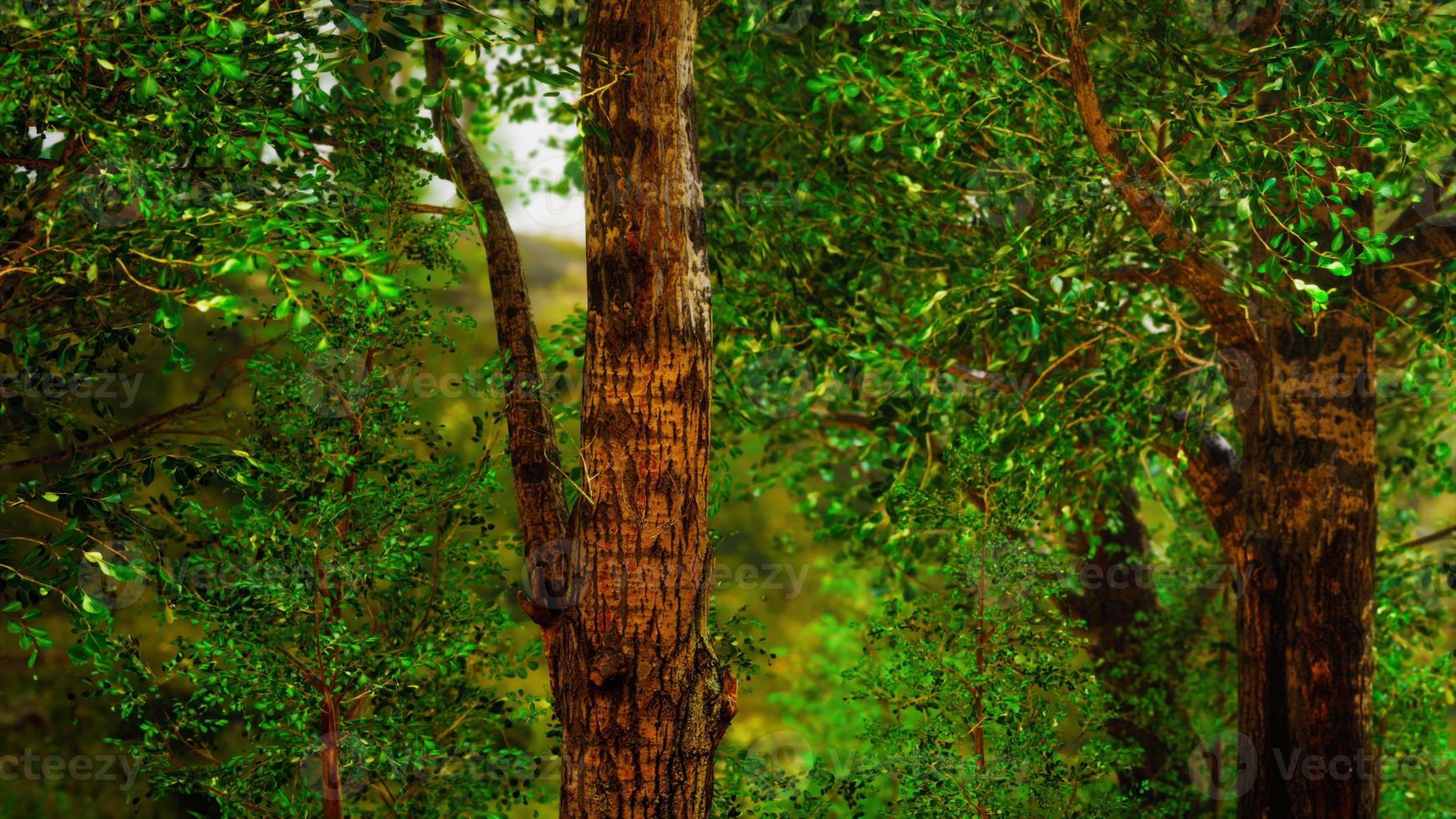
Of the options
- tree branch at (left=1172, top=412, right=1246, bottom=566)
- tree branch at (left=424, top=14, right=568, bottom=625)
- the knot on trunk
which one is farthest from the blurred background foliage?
the knot on trunk

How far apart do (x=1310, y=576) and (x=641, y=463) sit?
4379mm

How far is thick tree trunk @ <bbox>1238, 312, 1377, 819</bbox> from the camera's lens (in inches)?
272

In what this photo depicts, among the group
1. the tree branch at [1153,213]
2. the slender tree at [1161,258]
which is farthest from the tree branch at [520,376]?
the tree branch at [1153,213]

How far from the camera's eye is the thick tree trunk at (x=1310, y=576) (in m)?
6.90

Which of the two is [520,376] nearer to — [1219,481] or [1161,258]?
[1161,258]

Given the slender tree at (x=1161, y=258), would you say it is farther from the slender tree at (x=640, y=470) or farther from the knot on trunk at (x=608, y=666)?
the knot on trunk at (x=608, y=666)

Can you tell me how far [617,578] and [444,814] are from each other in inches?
107

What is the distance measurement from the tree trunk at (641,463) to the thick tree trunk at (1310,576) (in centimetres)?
376

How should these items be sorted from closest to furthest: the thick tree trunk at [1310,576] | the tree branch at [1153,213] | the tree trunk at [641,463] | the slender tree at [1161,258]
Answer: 1. the tree trunk at [641,463]
2. the tree branch at [1153,213]
3. the slender tree at [1161,258]
4. the thick tree trunk at [1310,576]

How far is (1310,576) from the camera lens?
7.02 metres

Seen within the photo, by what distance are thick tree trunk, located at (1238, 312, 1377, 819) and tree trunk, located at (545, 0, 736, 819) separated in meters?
3.76

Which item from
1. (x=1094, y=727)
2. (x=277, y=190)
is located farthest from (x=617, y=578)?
(x=1094, y=727)

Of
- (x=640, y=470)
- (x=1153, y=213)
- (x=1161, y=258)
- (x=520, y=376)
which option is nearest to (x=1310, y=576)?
(x=1161, y=258)

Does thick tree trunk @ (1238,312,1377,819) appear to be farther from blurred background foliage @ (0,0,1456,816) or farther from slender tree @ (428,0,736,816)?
slender tree @ (428,0,736,816)
